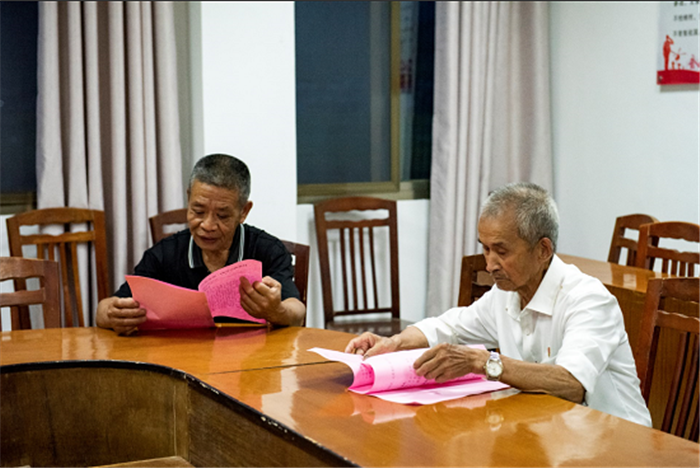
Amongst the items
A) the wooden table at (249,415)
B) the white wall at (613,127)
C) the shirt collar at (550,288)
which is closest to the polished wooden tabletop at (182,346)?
the wooden table at (249,415)

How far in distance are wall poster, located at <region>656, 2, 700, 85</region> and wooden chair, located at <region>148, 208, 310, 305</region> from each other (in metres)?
2.14

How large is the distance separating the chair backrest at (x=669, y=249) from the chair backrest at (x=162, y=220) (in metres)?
1.91

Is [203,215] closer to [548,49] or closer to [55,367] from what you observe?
[55,367]

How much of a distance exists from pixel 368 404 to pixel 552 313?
56 centimetres

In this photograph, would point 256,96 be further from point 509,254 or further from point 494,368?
point 494,368

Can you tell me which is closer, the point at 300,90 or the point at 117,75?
the point at 117,75

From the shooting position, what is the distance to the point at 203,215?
2.41m

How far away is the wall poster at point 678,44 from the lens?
384 cm

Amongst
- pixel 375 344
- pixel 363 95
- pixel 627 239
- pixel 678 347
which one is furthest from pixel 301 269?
pixel 363 95

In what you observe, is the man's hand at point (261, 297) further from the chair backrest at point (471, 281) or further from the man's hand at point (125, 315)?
the chair backrest at point (471, 281)

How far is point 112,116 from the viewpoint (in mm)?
→ 3461

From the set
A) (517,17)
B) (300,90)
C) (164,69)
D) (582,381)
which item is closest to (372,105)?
(300,90)

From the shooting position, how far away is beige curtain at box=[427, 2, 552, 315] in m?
4.28

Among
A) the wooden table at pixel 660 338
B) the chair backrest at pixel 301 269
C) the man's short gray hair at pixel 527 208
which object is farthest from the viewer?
the wooden table at pixel 660 338
